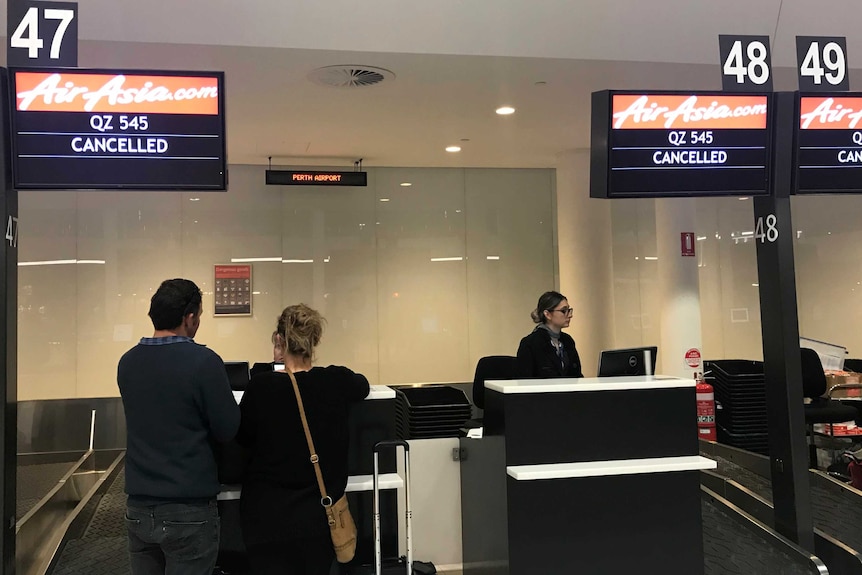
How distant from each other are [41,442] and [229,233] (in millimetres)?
2766

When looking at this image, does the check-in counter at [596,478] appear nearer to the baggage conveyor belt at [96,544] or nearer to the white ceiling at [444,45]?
the baggage conveyor belt at [96,544]

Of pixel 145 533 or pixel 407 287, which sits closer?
pixel 145 533

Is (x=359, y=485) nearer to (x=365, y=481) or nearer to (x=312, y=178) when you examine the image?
(x=365, y=481)

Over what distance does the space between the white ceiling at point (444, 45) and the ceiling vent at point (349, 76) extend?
86 millimetres

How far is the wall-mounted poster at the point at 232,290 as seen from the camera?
8.00 m

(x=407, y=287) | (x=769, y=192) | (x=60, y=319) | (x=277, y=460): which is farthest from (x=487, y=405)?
(x=60, y=319)

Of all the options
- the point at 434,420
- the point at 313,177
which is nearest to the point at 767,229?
A: the point at 434,420

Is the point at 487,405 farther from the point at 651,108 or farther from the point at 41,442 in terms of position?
the point at 41,442

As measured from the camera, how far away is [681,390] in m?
3.47

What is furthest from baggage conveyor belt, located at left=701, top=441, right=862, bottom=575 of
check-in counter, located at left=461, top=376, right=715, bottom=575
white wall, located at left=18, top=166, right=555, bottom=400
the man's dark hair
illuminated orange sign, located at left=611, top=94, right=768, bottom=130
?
white wall, located at left=18, top=166, right=555, bottom=400

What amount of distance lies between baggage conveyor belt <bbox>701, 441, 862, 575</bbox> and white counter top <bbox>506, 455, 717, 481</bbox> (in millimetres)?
960

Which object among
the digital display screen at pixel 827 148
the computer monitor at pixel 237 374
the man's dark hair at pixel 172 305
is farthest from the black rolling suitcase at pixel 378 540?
the digital display screen at pixel 827 148

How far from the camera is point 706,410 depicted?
668 cm

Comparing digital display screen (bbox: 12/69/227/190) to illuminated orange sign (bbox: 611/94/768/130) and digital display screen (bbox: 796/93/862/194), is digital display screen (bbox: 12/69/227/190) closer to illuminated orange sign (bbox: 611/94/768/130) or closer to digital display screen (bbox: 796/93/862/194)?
illuminated orange sign (bbox: 611/94/768/130)
